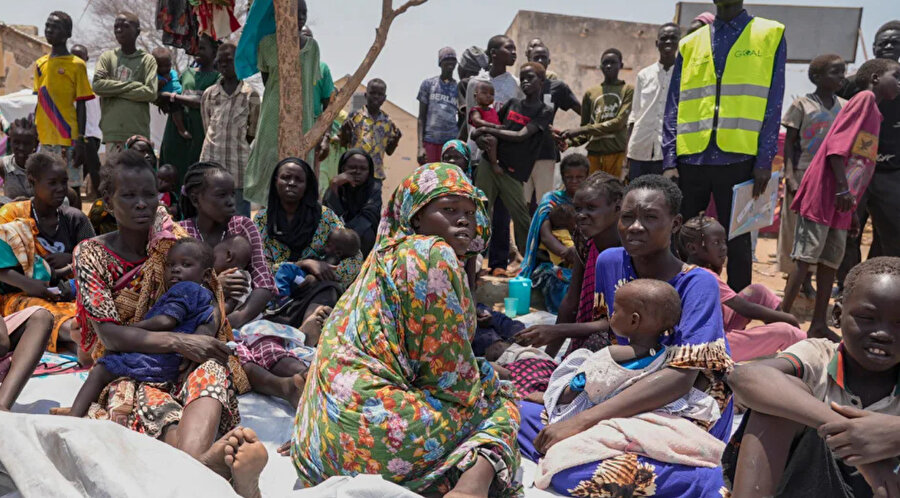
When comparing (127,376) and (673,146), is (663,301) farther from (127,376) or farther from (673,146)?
(673,146)

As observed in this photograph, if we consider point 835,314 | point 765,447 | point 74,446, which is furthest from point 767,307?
point 74,446

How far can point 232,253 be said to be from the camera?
425 centimetres

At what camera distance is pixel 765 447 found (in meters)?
2.13

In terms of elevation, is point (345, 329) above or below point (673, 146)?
below

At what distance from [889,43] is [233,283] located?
17.7 ft

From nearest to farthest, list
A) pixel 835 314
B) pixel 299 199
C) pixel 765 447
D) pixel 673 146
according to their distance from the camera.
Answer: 1. pixel 765 447
2. pixel 835 314
3. pixel 299 199
4. pixel 673 146

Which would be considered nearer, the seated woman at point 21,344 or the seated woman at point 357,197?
the seated woman at point 21,344

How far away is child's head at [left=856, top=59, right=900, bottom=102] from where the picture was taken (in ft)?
18.5

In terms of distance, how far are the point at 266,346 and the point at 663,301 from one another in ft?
6.84

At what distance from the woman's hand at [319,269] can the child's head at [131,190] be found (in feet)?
5.00

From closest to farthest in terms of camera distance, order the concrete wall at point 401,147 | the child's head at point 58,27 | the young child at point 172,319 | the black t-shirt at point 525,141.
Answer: the young child at point 172,319 < the black t-shirt at point 525,141 < the child's head at point 58,27 < the concrete wall at point 401,147

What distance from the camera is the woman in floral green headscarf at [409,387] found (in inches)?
97.3

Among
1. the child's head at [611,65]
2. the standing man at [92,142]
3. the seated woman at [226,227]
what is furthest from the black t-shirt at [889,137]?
the standing man at [92,142]

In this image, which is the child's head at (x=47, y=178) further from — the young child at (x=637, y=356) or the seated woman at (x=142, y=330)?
the young child at (x=637, y=356)
